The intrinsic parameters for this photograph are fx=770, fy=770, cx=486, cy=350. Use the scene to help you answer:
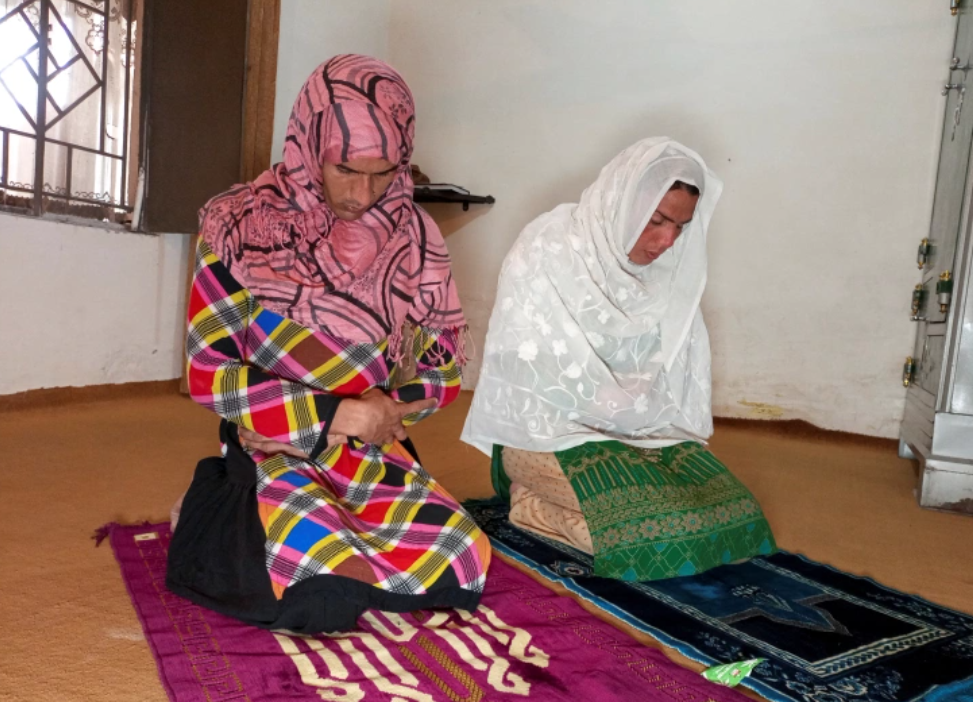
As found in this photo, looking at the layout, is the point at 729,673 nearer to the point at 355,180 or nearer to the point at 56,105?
the point at 355,180

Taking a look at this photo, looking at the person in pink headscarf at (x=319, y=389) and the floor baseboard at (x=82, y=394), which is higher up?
the person in pink headscarf at (x=319, y=389)

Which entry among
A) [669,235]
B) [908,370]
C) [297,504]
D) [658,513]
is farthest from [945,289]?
[297,504]

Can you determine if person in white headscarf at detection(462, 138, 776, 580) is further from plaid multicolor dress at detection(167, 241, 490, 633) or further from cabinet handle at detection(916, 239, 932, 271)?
cabinet handle at detection(916, 239, 932, 271)

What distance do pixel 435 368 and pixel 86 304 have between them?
203 centimetres

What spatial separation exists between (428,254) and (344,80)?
353mm

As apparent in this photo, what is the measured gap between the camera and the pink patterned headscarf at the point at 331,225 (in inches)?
52.1

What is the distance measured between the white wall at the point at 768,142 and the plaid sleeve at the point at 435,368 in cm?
226

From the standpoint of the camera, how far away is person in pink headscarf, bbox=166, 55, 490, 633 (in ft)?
4.15

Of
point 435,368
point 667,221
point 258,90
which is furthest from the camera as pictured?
point 258,90

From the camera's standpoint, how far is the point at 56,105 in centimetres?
278

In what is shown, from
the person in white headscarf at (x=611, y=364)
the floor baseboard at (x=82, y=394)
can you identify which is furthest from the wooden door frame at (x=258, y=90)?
the person in white headscarf at (x=611, y=364)

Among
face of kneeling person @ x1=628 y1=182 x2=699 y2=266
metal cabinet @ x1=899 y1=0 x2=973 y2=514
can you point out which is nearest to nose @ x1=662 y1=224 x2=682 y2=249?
face of kneeling person @ x1=628 y1=182 x2=699 y2=266

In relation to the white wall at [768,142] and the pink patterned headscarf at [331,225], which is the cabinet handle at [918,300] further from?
the pink patterned headscarf at [331,225]

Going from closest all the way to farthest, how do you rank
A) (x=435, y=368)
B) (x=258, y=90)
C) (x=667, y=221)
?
(x=435, y=368) → (x=667, y=221) → (x=258, y=90)
